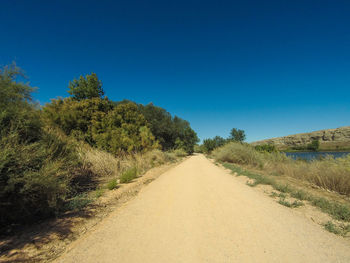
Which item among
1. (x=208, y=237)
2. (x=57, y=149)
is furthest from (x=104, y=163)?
(x=208, y=237)

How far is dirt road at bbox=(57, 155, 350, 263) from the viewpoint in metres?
1.90

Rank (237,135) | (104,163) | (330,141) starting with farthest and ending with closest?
1. (330,141)
2. (237,135)
3. (104,163)

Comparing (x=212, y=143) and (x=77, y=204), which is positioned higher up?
(x=212, y=143)

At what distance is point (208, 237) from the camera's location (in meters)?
2.31

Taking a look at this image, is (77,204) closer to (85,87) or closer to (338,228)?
(338,228)

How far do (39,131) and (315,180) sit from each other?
34.9 feet

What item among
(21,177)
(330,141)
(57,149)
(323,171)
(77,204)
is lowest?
(330,141)

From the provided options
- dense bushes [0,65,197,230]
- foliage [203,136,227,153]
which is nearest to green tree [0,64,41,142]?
dense bushes [0,65,197,230]

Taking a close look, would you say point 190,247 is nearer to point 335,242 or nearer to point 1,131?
point 335,242

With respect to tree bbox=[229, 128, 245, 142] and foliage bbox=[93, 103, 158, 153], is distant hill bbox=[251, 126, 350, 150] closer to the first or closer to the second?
tree bbox=[229, 128, 245, 142]

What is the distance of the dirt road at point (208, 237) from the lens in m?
1.90

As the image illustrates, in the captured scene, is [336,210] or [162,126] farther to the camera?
[162,126]

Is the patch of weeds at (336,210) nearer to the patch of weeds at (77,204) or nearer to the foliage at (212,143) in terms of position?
the patch of weeds at (77,204)

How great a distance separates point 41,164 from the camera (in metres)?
3.15
